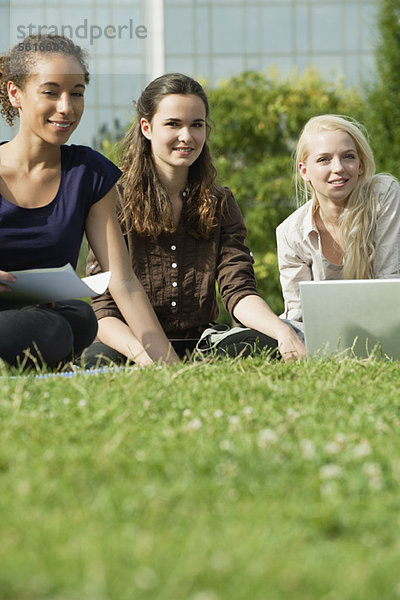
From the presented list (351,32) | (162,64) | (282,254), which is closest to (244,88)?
(162,64)

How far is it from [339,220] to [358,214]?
203 mm

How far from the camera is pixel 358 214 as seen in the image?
189 inches

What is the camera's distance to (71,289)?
3.48 m

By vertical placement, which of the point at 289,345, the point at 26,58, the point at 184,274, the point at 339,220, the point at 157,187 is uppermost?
the point at 26,58

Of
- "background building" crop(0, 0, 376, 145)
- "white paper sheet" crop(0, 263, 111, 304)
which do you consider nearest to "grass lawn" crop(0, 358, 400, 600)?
→ "white paper sheet" crop(0, 263, 111, 304)

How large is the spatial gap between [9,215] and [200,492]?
2524 mm

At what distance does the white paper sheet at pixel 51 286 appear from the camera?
3.36m

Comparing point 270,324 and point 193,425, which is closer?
point 193,425

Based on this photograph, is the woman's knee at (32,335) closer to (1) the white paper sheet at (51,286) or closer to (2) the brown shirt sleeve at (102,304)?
(1) the white paper sheet at (51,286)

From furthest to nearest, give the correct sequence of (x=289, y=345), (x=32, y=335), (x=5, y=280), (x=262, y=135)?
(x=262, y=135), (x=289, y=345), (x=32, y=335), (x=5, y=280)

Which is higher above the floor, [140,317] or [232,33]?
[232,33]

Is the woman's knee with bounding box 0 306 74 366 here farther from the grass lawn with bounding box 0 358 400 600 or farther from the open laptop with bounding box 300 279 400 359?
the open laptop with bounding box 300 279 400 359

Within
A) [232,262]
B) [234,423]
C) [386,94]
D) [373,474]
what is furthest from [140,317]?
[386,94]

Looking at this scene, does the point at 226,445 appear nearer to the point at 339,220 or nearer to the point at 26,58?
the point at 26,58
